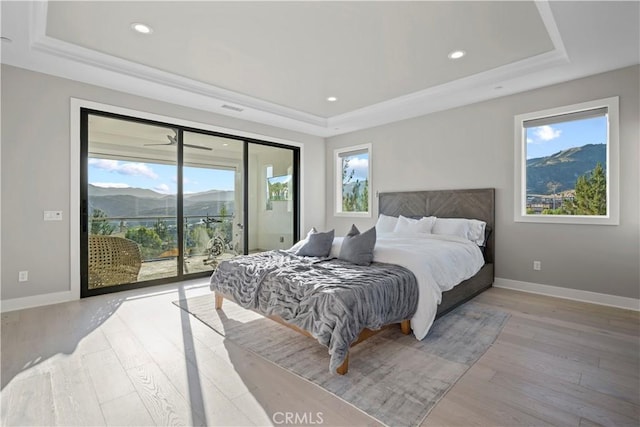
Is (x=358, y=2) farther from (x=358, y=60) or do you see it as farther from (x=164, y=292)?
(x=164, y=292)

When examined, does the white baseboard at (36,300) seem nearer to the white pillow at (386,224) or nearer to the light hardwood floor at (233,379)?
the light hardwood floor at (233,379)

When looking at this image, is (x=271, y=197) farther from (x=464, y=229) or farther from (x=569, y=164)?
(x=569, y=164)

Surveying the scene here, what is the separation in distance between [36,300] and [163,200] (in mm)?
1820

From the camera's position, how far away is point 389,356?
2373mm

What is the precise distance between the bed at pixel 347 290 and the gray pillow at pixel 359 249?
0.26 ft

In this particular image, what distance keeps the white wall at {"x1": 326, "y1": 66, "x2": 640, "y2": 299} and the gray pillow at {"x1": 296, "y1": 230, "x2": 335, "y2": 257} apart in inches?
96.5

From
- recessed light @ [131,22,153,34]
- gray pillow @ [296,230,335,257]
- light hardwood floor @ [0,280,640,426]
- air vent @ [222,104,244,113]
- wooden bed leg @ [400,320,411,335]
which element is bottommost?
light hardwood floor @ [0,280,640,426]

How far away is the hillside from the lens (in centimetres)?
371

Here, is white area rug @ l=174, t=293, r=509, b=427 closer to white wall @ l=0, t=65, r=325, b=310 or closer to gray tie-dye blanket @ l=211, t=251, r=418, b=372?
gray tie-dye blanket @ l=211, t=251, r=418, b=372

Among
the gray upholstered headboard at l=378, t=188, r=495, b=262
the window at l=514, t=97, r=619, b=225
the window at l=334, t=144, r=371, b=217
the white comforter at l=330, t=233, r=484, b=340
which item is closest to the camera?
the white comforter at l=330, t=233, r=484, b=340

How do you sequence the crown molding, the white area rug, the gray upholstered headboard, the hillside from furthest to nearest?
the gray upholstered headboard < the hillside < the crown molding < the white area rug

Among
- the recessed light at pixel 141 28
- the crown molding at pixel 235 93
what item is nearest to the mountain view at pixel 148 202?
the crown molding at pixel 235 93

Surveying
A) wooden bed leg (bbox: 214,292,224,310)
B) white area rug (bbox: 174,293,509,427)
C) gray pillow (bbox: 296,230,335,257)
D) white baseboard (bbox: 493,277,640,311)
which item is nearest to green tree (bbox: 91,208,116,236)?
white area rug (bbox: 174,293,509,427)

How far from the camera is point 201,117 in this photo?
4.84 meters
